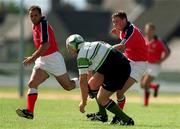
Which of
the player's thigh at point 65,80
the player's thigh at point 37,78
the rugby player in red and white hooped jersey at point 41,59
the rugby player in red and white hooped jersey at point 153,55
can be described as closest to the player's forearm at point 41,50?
the rugby player in red and white hooped jersey at point 41,59

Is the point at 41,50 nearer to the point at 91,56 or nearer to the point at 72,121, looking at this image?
the point at 72,121

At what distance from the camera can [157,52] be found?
23.9 m

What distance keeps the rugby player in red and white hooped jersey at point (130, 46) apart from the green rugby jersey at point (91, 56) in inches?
37.3

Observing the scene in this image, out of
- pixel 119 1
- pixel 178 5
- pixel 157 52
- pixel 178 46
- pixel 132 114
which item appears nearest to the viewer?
pixel 132 114

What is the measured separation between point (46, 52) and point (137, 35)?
184 centimetres

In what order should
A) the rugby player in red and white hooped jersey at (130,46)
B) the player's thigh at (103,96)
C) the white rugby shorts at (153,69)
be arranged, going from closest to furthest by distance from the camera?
the player's thigh at (103,96)
the rugby player in red and white hooped jersey at (130,46)
the white rugby shorts at (153,69)

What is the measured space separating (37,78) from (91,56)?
2259mm

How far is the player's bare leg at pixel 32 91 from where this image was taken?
14929 millimetres

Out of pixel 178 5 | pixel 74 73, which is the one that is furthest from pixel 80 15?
pixel 74 73

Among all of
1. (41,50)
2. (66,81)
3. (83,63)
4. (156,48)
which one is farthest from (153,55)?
(83,63)

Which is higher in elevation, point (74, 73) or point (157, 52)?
point (157, 52)

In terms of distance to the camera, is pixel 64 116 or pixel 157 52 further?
pixel 157 52

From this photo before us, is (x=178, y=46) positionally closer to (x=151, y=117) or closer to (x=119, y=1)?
(x=119, y=1)

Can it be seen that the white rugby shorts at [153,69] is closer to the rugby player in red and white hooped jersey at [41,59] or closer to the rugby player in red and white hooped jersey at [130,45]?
the rugby player in red and white hooped jersey at [130,45]
